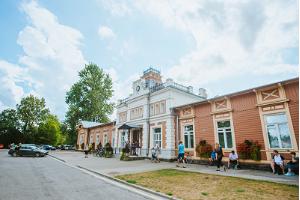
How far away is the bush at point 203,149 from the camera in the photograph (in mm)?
14867

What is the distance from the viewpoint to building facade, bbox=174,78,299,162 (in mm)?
11242

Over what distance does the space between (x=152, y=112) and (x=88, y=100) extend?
2660 cm

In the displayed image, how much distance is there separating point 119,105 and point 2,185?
2042 centimetres

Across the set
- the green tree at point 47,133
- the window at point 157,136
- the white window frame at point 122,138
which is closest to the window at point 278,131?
the window at point 157,136

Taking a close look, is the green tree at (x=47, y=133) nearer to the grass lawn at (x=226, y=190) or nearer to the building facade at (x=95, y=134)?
the building facade at (x=95, y=134)

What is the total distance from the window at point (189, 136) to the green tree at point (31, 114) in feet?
181

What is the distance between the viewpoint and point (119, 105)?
27.5m

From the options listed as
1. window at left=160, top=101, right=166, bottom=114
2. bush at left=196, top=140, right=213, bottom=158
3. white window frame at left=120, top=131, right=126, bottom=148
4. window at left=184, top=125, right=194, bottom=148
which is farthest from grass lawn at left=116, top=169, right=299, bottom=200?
white window frame at left=120, top=131, right=126, bottom=148

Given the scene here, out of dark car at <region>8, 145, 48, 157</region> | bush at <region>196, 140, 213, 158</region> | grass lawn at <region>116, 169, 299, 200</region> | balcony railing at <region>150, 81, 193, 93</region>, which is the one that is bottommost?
grass lawn at <region>116, 169, 299, 200</region>

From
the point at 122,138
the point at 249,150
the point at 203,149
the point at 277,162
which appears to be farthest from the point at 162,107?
the point at 277,162

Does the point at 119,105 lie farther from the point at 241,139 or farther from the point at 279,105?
the point at 279,105

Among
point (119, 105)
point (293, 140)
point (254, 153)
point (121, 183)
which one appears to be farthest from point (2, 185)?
point (119, 105)

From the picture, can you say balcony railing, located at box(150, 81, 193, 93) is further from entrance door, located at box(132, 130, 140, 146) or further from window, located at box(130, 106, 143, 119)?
entrance door, located at box(132, 130, 140, 146)

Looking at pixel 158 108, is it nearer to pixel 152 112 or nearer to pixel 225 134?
pixel 152 112
